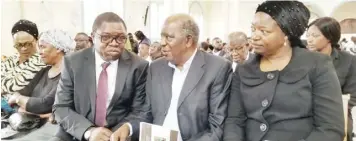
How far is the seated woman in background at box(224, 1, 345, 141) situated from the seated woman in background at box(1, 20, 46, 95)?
196 cm

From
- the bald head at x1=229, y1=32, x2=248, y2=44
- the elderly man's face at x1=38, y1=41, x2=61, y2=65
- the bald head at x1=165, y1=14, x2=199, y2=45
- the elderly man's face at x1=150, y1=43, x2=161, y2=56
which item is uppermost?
the bald head at x1=165, y1=14, x2=199, y2=45

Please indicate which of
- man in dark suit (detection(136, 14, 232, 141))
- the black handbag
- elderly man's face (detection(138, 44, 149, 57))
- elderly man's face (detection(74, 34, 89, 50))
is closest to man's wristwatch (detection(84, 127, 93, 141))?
man in dark suit (detection(136, 14, 232, 141))

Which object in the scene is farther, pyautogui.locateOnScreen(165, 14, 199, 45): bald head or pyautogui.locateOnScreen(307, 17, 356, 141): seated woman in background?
pyautogui.locateOnScreen(307, 17, 356, 141): seated woman in background

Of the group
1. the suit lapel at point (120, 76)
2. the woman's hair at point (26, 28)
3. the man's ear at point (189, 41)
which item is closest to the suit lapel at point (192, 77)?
the man's ear at point (189, 41)

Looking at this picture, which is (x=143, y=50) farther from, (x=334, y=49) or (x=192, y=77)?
(x=192, y=77)

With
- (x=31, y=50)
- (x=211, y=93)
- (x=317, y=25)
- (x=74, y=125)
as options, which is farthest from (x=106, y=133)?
(x=317, y=25)

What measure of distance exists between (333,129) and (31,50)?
2.87m

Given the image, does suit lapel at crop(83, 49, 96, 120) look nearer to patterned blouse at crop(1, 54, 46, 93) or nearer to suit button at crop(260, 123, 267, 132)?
patterned blouse at crop(1, 54, 46, 93)

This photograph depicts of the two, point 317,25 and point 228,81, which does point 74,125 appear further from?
point 317,25

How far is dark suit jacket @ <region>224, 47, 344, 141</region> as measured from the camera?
2047 mm

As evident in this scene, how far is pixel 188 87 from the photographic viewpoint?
8.00 ft

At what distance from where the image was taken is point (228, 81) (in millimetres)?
2426

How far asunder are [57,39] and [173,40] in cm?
118

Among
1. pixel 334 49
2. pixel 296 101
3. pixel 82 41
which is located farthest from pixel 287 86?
pixel 82 41
